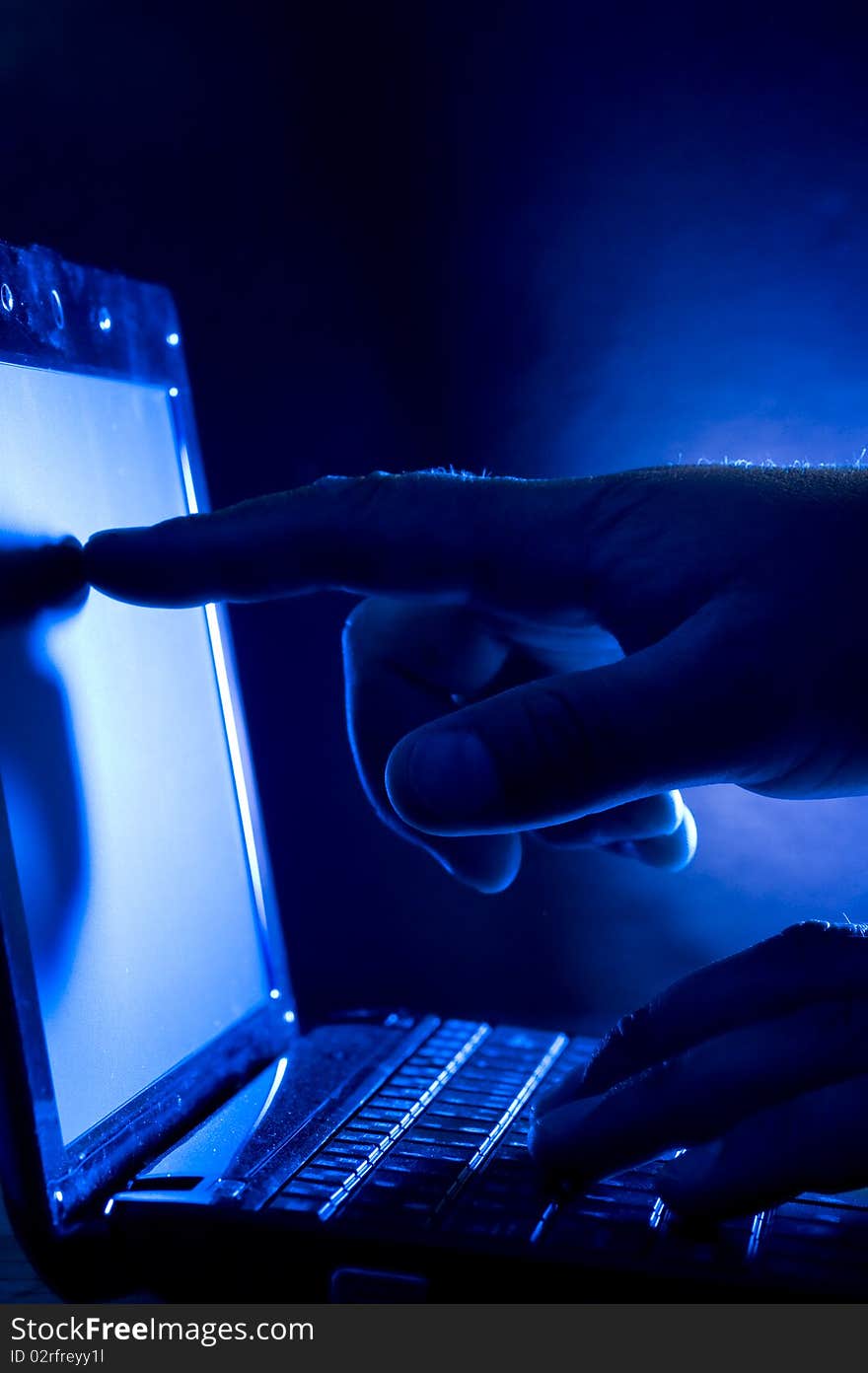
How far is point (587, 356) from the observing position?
3.03 ft

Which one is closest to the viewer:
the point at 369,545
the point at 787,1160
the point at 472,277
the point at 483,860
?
the point at 787,1160

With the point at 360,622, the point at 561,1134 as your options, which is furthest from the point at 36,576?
the point at 561,1134

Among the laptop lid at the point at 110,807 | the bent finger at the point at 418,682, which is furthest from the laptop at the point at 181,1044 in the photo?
the bent finger at the point at 418,682

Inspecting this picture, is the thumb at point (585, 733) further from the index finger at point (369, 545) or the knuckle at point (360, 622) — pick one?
the knuckle at point (360, 622)

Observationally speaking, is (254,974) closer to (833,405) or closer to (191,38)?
(833,405)

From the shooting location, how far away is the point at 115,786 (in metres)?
0.69

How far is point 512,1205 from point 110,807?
0.32 metres

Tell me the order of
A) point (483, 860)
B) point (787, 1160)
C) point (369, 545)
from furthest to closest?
1. point (483, 860)
2. point (369, 545)
3. point (787, 1160)

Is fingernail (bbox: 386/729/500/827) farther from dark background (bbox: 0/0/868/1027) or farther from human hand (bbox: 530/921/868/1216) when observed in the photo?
dark background (bbox: 0/0/868/1027)

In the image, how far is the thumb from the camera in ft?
1.69

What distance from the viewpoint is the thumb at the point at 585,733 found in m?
0.51

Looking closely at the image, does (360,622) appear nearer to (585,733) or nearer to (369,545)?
(369,545)

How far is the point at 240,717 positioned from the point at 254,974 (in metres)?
0.19

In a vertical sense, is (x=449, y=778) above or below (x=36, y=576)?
below
